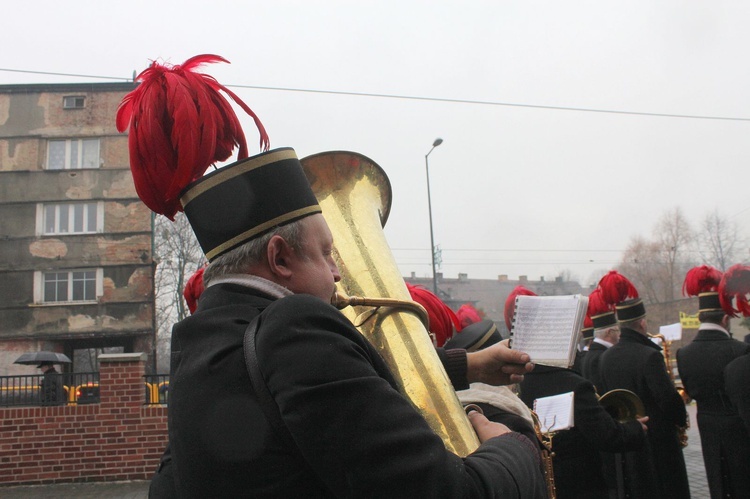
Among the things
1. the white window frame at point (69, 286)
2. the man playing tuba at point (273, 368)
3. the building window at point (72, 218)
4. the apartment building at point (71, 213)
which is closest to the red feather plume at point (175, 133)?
the man playing tuba at point (273, 368)

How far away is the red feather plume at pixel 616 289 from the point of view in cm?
611

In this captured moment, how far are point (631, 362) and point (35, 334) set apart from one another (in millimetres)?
25594

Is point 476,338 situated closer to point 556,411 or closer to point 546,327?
point 546,327

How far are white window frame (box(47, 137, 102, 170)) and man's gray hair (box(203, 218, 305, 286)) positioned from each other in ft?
89.8

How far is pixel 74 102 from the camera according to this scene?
26.5 meters

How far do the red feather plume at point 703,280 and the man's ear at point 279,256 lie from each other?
5.45m

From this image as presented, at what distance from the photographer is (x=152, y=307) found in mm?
25953

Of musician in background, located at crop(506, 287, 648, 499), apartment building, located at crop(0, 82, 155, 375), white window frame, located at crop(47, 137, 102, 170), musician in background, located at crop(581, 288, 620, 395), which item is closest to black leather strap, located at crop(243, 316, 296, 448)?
musician in background, located at crop(506, 287, 648, 499)

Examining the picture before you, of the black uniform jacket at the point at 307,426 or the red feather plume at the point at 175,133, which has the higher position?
the red feather plume at the point at 175,133

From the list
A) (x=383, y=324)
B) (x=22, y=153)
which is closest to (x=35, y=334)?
(x=22, y=153)

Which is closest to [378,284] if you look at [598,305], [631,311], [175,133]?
[175,133]

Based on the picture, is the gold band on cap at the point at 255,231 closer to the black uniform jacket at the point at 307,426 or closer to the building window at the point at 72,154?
the black uniform jacket at the point at 307,426

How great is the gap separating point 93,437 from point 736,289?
25.5 feet

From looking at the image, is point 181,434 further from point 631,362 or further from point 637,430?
point 631,362
